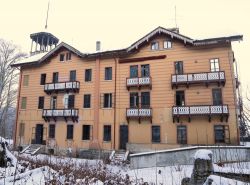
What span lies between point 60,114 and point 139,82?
11637 mm

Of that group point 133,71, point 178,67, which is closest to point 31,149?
point 133,71

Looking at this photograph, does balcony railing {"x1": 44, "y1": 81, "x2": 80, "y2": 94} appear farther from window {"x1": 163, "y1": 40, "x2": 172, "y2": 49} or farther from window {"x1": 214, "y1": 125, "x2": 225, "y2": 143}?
window {"x1": 214, "y1": 125, "x2": 225, "y2": 143}

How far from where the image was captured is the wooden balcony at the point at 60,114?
100 feet

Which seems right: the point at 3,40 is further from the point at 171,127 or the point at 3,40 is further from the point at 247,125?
the point at 247,125

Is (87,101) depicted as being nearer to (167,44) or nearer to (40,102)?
(40,102)

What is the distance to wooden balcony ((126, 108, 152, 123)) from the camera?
26922 mm

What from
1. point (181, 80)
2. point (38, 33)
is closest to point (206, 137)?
point (181, 80)

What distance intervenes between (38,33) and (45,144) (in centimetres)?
1929

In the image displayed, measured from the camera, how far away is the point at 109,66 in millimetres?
30656

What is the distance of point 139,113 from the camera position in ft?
89.0

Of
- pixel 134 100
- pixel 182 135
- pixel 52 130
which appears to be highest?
pixel 134 100

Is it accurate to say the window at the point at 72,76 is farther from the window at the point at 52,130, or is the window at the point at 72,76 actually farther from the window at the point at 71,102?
the window at the point at 52,130

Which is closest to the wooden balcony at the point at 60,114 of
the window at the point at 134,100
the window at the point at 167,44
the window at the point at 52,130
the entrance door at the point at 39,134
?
the window at the point at 52,130

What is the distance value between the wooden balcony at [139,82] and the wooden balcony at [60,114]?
820 centimetres
